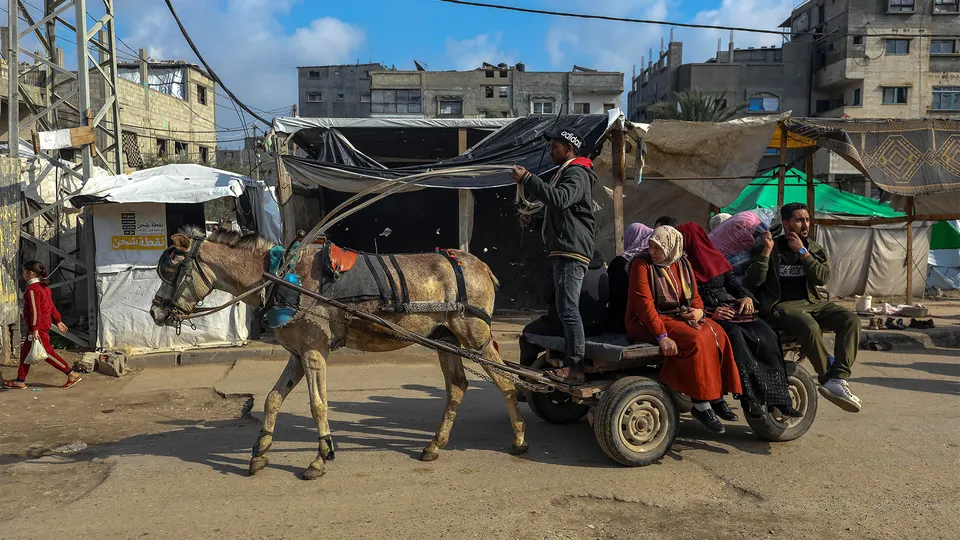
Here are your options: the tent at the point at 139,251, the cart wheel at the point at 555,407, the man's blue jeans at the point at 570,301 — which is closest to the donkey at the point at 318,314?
the man's blue jeans at the point at 570,301

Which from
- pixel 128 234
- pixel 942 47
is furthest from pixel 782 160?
pixel 942 47

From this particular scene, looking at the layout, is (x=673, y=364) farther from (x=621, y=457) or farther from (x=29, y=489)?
(x=29, y=489)

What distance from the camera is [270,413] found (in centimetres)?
496

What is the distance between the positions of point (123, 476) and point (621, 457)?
3.55m

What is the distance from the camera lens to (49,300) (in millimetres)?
8258

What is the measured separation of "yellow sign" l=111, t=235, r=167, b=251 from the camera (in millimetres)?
9656

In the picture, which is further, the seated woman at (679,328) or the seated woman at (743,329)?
the seated woman at (743,329)

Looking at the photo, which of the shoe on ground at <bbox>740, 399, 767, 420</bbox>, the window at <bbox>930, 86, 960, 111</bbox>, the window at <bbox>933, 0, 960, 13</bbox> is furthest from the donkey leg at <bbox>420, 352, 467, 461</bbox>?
the window at <bbox>933, 0, 960, 13</bbox>

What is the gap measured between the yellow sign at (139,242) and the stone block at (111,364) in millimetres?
1686

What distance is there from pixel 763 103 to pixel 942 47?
11.0m

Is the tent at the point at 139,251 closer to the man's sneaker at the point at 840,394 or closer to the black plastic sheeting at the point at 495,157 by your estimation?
the black plastic sheeting at the point at 495,157

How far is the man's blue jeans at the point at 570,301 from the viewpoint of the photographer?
5.00 meters

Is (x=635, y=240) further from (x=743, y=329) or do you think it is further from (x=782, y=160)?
(x=782, y=160)

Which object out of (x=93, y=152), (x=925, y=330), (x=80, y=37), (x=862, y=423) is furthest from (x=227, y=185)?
(x=925, y=330)
